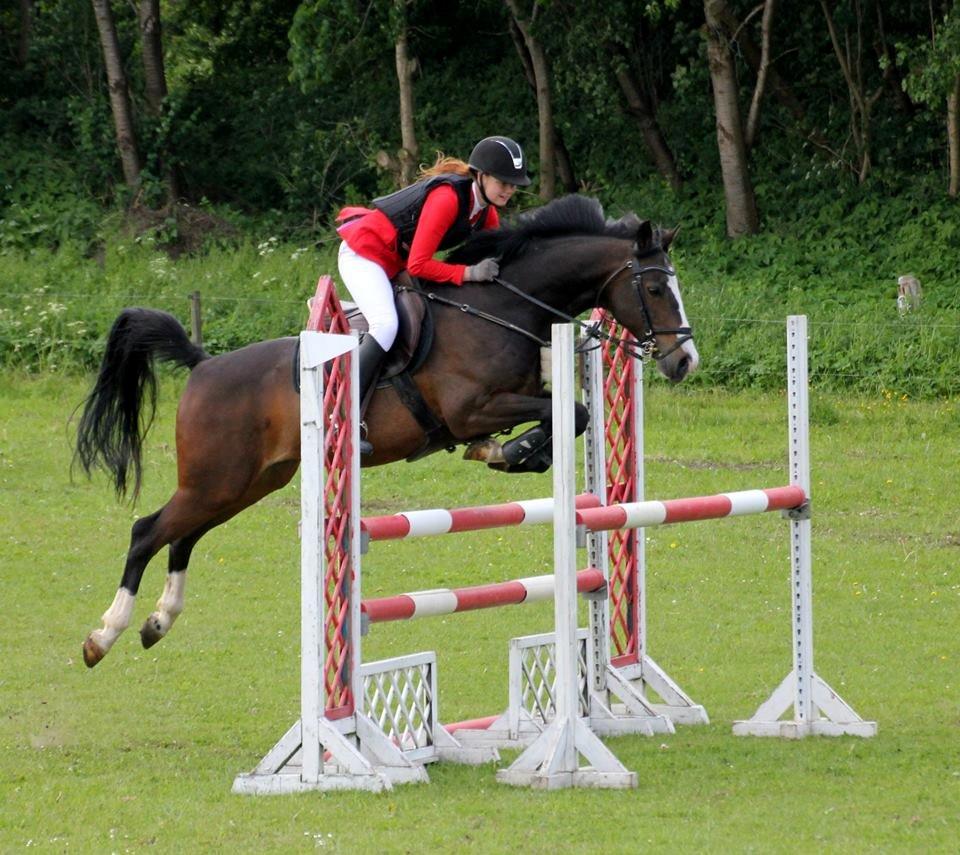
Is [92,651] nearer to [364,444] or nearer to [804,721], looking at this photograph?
[364,444]

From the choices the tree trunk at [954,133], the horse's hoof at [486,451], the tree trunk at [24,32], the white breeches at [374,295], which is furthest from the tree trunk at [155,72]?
the horse's hoof at [486,451]

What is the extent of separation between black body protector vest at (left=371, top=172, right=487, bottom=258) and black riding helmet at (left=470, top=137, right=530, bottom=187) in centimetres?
11

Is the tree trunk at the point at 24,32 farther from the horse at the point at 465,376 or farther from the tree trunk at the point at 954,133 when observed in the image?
the horse at the point at 465,376

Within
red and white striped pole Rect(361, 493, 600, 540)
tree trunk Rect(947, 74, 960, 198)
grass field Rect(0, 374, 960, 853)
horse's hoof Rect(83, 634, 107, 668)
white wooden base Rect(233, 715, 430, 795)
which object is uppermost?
tree trunk Rect(947, 74, 960, 198)

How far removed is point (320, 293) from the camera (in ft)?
17.2

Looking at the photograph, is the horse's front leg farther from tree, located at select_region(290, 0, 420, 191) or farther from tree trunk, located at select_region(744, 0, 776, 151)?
tree, located at select_region(290, 0, 420, 191)

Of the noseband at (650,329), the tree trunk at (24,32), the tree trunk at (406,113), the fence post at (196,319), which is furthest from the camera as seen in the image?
the tree trunk at (24,32)

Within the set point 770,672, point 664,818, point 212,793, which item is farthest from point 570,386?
point 770,672

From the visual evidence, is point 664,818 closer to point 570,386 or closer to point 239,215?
point 570,386

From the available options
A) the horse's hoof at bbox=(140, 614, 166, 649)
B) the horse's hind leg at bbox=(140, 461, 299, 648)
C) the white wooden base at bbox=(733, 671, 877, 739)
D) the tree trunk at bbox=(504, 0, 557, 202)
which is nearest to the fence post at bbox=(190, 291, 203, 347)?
the tree trunk at bbox=(504, 0, 557, 202)

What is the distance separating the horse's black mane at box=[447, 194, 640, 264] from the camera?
19.8 ft

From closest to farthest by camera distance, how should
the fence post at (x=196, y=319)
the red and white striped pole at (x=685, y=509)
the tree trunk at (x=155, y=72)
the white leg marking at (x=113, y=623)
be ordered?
1. the red and white striped pole at (x=685, y=509)
2. the white leg marking at (x=113, y=623)
3. the fence post at (x=196, y=319)
4. the tree trunk at (x=155, y=72)

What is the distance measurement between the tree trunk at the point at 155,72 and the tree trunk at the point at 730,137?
7.37 metres

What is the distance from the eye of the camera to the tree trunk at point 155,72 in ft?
67.2
